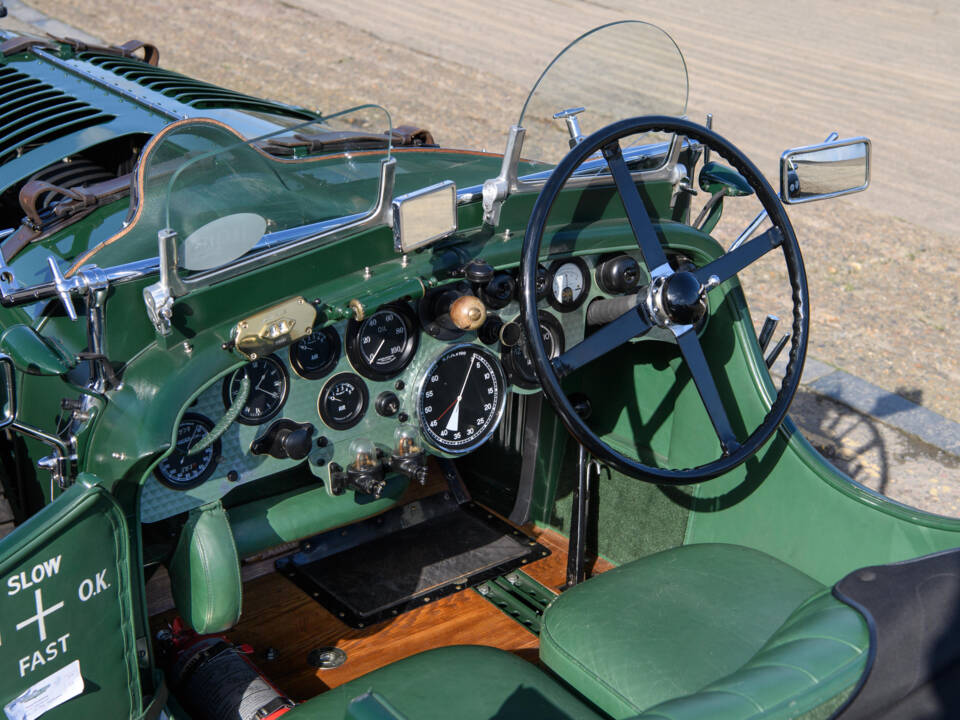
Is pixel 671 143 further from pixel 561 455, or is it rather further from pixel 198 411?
pixel 198 411

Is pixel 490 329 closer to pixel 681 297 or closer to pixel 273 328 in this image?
pixel 681 297

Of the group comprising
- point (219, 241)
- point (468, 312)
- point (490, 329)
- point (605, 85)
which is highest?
point (605, 85)

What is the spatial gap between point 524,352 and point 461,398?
8.5 inches

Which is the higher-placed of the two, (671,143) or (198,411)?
(671,143)

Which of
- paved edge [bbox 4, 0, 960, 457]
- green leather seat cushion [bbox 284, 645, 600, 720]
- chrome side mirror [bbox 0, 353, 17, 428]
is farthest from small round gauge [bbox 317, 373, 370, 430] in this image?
paved edge [bbox 4, 0, 960, 457]

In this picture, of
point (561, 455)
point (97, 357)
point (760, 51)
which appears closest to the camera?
point (97, 357)

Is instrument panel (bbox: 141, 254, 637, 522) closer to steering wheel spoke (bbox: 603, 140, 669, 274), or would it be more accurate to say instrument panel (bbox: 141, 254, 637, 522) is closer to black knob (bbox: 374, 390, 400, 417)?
black knob (bbox: 374, 390, 400, 417)

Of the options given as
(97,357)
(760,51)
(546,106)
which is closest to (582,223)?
(546,106)

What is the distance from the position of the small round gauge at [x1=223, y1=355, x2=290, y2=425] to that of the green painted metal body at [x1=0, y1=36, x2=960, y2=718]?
0.22 metres

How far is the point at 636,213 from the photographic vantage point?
2490 millimetres

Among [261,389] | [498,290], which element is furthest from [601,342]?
[261,389]

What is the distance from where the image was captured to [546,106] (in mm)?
2666

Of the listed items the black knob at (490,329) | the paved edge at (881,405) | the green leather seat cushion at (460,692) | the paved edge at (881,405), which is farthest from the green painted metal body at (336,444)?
the paved edge at (881,405)

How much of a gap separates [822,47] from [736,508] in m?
11.0
